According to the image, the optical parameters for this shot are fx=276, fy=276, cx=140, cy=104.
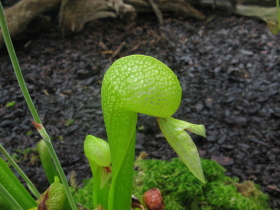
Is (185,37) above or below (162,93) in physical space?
below

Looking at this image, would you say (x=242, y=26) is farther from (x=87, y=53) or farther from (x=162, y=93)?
(x=162, y=93)

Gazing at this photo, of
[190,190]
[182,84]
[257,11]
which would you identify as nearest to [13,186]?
[190,190]

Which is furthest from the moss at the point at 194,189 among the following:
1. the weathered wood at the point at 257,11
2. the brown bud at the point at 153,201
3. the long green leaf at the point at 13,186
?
the weathered wood at the point at 257,11

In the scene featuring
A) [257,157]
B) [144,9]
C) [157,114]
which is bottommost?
[257,157]

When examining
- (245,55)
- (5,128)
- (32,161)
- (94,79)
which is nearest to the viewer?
(32,161)

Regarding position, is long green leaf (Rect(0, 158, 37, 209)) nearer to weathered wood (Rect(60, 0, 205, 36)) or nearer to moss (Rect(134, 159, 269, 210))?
moss (Rect(134, 159, 269, 210))

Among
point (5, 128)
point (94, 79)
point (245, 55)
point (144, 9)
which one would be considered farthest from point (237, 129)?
point (144, 9)

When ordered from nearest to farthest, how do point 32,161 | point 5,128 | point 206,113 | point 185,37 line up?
1. point 32,161
2. point 5,128
3. point 206,113
4. point 185,37

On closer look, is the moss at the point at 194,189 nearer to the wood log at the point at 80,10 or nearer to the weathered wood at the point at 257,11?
the wood log at the point at 80,10
